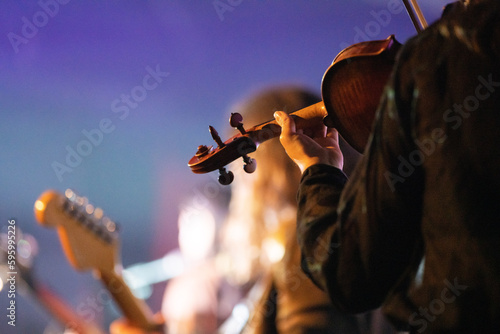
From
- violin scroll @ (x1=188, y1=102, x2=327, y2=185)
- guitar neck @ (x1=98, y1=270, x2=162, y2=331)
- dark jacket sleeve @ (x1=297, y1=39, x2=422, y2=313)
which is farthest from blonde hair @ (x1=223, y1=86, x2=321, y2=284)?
dark jacket sleeve @ (x1=297, y1=39, x2=422, y2=313)

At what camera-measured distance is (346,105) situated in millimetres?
1160

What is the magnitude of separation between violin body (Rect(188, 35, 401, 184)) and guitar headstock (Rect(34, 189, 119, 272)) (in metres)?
1.29

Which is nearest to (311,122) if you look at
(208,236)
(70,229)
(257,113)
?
(257,113)

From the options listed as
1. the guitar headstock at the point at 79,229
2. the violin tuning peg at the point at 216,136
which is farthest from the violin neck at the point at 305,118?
the guitar headstock at the point at 79,229

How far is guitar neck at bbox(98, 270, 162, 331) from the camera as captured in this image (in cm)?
247

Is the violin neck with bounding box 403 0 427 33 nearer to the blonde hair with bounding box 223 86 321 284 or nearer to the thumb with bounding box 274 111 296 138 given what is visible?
the thumb with bounding box 274 111 296 138

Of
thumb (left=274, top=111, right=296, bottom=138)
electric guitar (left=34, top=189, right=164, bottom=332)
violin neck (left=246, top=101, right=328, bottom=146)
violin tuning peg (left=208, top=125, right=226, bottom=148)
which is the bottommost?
electric guitar (left=34, top=189, right=164, bottom=332)

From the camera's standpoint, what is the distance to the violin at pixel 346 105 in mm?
1042

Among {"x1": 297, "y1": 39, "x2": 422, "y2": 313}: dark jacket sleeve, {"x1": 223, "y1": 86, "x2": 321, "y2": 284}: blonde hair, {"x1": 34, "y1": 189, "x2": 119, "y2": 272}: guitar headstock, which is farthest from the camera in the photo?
{"x1": 34, "y1": 189, "x2": 119, "y2": 272}: guitar headstock

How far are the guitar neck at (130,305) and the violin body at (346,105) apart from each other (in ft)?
4.35

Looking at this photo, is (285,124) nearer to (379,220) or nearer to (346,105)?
(346,105)

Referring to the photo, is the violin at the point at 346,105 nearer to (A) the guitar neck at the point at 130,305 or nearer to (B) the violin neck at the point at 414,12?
(B) the violin neck at the point at 414,12

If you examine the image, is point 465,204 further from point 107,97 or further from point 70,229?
point 107,97

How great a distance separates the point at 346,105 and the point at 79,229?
1771mm
